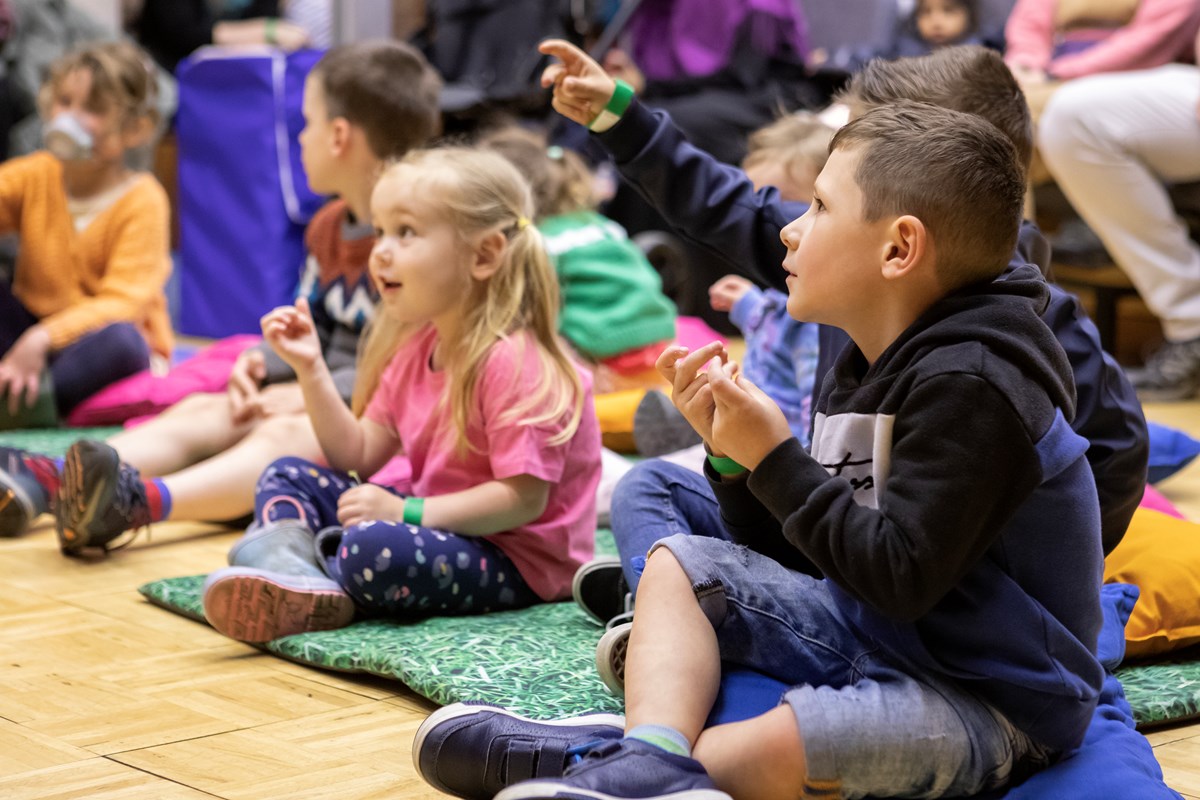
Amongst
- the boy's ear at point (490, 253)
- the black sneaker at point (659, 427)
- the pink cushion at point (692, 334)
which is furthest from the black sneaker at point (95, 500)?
the pink cushion at point (692, 334)

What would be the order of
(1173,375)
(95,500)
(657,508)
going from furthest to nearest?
1. (1173,375)
2. (95,500)
3. (657,508)

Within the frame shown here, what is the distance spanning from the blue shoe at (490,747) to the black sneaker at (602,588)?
0.40 m

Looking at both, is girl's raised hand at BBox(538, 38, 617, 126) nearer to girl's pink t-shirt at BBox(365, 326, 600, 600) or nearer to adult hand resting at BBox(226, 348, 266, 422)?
girl's pink t-shirt at BBox(365, 326, 600, 600)

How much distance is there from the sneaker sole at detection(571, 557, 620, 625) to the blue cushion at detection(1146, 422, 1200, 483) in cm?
101

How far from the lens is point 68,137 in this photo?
2.52 m

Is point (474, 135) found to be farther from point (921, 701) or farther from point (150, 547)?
point (921, 701)

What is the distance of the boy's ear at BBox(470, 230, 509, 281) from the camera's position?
5.07 ft

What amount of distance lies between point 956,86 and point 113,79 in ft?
5.63

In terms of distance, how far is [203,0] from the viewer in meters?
4.74

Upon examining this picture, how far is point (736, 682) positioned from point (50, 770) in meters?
0.49

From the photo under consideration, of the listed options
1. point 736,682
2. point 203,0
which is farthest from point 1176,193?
point 203,0

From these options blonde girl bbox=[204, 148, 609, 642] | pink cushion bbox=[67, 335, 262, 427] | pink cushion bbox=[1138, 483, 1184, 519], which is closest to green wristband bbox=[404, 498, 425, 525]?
blonde girl bbox=[204, 148, 609, 642]

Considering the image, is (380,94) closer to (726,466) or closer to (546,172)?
(546,172)

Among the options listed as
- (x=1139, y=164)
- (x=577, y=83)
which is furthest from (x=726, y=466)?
(x=1139, y=164)
